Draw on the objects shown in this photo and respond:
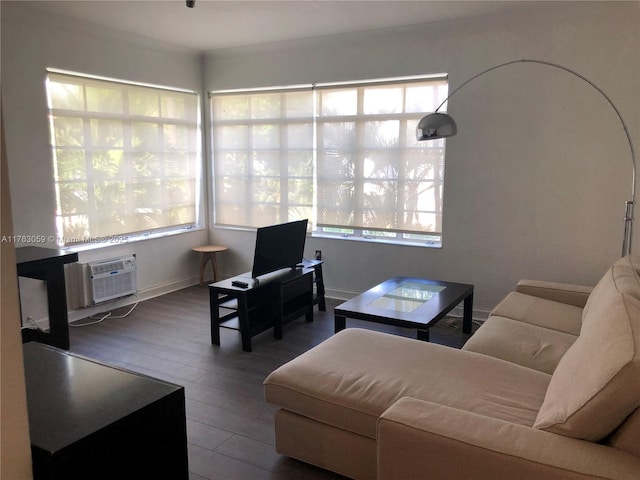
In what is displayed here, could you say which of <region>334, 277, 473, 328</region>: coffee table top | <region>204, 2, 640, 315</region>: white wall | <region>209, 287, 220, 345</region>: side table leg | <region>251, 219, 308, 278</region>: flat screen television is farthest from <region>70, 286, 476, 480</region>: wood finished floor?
<region>204, 2, 640, 315</region>: white wall

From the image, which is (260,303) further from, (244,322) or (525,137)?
(525,137)

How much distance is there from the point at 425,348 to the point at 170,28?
150 inches

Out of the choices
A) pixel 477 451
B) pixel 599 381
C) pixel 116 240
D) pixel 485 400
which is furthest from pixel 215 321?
pixel 599 381

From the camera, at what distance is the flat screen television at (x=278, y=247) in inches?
154

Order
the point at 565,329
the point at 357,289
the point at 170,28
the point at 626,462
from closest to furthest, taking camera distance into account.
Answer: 1. the point at 626,462
2. the point at 565,329
3. the point at 170,28
4. the point at 357,289

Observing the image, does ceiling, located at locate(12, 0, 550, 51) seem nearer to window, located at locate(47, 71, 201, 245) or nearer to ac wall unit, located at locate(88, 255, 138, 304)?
window, located at locate(47, 71, 201, 245)

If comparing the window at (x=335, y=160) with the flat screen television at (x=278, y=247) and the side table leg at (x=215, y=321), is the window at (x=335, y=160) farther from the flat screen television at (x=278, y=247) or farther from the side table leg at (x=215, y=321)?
the side table leg at (x=215, y=321)

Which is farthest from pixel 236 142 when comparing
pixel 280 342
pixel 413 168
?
pixel 280 342

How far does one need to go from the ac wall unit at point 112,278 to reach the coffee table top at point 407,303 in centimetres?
252

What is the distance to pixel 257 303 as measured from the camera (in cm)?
410

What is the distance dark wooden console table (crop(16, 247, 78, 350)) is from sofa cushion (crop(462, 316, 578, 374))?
2.99 metres

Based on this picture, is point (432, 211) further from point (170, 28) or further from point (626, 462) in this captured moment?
point (626, 462)

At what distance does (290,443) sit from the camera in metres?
2.35

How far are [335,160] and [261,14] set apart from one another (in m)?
1.59
